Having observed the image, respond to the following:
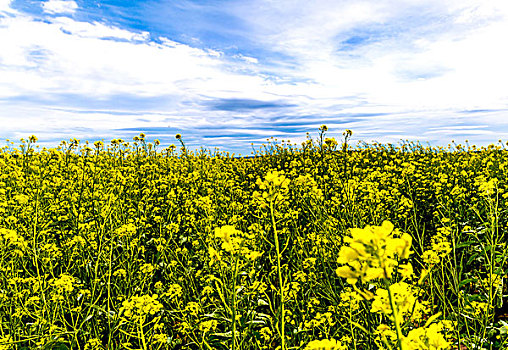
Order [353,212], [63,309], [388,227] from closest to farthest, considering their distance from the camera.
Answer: [388,227] < [63,309] < [353,212]

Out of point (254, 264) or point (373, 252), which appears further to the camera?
point (254, 264)

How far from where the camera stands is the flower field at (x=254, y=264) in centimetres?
167

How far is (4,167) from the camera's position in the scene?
6469 millimetres

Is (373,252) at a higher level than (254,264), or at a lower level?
higher

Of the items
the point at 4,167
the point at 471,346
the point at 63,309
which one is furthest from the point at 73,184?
the point at 471,346

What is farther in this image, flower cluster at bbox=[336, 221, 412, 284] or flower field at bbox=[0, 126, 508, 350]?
flower field at bbox=[0, 126, 508, 350]

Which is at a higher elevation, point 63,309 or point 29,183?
point 29,183

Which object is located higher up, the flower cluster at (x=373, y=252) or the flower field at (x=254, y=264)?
the flower cluster at (x=373, y=252)

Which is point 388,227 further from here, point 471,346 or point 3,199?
point 3,199

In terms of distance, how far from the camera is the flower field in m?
1.67

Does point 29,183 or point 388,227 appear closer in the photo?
point 388,227

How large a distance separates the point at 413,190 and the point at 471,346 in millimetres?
Answer: 3379

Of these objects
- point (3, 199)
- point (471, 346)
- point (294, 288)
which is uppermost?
point (3, 199)

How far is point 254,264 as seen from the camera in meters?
3.32
